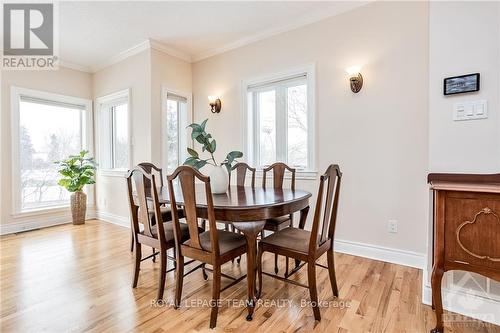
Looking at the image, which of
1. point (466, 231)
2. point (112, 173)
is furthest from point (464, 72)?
point (112, 173)

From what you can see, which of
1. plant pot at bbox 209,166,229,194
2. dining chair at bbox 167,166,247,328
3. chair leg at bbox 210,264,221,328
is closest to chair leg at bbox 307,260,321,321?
dining chair at bbox 167,166,247,328

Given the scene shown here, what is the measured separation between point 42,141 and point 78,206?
46.0 inches

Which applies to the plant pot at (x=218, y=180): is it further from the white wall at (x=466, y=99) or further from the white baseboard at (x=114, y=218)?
the white baseboard at (x=114, y=218)

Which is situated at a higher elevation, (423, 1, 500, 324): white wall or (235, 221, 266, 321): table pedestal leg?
(423, 1, 500, 324): white wall

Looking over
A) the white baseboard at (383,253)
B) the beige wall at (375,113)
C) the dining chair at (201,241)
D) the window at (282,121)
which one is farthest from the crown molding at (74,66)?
the white baseboard at (383,253)

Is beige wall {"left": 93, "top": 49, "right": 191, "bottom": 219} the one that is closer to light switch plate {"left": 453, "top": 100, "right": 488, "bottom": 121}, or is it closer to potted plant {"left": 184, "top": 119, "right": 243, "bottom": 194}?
potted plant {"left": 184, "top": 119, "right": 243, "bottom": 194}

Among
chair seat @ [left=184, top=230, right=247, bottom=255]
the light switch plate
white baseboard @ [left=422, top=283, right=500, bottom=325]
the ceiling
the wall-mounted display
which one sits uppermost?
the ceiling

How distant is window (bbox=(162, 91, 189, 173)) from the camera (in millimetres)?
3869

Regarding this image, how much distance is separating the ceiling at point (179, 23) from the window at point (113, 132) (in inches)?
30.2

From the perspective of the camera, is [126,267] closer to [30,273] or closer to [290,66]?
[30,273]

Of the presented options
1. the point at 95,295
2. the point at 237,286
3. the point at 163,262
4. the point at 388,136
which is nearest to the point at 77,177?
the point at 95,295

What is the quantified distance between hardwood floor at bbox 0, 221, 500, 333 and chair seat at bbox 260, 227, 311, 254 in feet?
1.50

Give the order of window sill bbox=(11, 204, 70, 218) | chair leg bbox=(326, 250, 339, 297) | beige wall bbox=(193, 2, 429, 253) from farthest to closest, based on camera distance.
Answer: window sill bbox=(11, 204, 70, 218) < beige wall bbox=(193, 2, 429, 253) < chair leg bbox=(326, 250, 339, 297)

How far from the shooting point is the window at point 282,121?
3180mm
